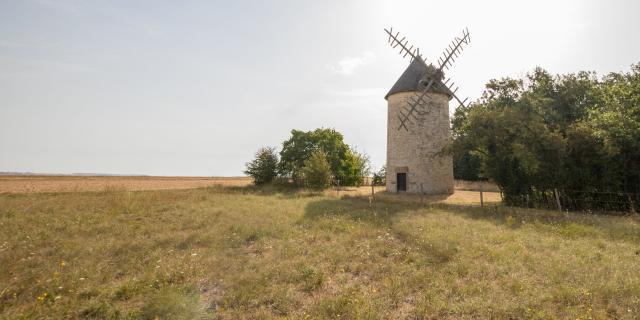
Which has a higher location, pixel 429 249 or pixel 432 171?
pixel 432 171

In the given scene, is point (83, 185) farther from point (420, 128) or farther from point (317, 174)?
point (420, 128)

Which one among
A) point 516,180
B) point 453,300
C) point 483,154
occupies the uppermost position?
point 483,154

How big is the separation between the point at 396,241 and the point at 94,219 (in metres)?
11.4

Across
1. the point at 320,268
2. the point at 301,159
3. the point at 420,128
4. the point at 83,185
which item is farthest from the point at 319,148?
the point at 320,268

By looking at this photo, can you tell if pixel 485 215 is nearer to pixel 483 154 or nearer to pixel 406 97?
pixel 483 154

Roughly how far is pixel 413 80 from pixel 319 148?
38.4 ft

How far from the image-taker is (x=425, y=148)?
2295cm

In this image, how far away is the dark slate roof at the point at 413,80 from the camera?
23234mm

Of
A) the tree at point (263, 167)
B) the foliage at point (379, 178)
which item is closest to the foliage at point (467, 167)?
the foliage at point (379, 178)

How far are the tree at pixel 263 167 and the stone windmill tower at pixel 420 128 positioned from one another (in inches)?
478

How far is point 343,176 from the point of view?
32.5 metres

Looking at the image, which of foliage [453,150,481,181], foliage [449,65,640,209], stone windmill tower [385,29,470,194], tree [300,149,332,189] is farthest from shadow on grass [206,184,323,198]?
foliage [453,150,481,181]

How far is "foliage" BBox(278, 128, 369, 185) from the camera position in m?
31.7

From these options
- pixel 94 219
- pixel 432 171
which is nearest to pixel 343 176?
pixel 432 171
